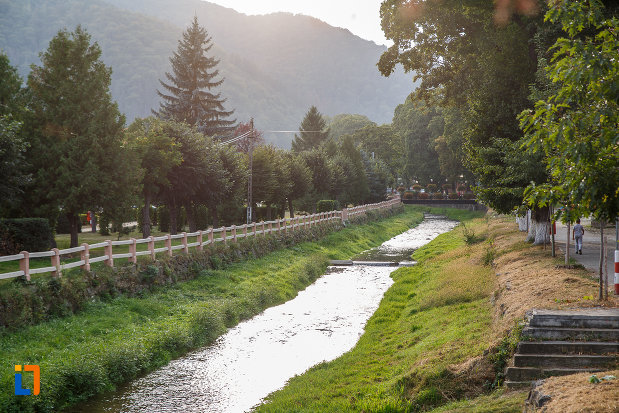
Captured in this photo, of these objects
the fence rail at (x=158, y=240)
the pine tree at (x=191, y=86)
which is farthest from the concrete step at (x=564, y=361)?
the pine tree at (x=191, y=86)

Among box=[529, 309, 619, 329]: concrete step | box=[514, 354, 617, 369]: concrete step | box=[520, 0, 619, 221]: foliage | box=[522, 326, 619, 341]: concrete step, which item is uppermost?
box=[520, 0, 619, 221]: foliage

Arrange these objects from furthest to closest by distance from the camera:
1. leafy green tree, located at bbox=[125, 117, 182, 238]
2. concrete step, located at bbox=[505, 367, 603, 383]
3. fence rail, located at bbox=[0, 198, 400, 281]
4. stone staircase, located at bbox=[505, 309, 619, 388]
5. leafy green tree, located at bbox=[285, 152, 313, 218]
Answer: leafy green tree, located at bbox=[285, 152, 313, 218]
leafy green tree, located at bbox=[125, 117, 182, 238]
fence rail, located at bbox=[0, 198, 400, 281]
stone staircase, located at bbox=[505, 309, 619, 388]
concrete step, located at bbox=[505, 367, 603, 383]

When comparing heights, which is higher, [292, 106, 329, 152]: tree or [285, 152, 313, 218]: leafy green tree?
[292, 106, 329, 152]: tree

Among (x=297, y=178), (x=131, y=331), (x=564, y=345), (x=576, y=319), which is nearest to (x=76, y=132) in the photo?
(x=131, y=331)

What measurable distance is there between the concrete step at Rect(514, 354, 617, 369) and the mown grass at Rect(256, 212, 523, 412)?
0.66 m

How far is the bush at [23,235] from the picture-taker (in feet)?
72.4

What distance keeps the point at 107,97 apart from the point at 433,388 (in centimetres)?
2320

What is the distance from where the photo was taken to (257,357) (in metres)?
16.0

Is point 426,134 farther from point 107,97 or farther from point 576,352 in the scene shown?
point 576,352

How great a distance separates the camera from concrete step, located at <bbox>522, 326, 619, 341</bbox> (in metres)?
9.85

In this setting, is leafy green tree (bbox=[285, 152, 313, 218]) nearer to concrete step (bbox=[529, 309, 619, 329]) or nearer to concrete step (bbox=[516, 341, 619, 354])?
concrete step (bbox=[529, 309, 619, 329])

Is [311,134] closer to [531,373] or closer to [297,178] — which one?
[297,178]

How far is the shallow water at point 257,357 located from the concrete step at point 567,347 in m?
5.85

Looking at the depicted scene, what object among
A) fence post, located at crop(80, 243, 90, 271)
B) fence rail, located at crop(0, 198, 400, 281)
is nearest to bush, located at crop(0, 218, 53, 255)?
fence rail, located at crop(0, 198, 400, 281)
